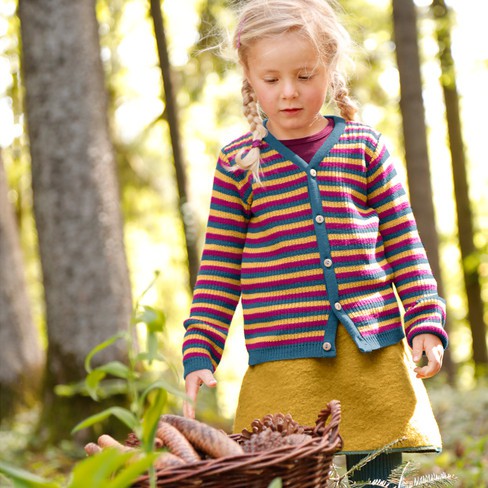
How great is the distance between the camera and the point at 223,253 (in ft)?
9.45

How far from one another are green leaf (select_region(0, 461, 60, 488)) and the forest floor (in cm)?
357

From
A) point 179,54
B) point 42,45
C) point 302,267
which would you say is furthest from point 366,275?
point 179,54

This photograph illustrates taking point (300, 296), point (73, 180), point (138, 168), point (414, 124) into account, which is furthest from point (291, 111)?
point (138, 168)

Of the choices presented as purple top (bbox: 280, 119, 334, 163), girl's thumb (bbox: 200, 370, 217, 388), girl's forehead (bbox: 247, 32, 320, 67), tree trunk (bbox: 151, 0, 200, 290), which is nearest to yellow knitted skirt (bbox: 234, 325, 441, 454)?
girl's thumb (bbox: 200, 370, 217, 388)

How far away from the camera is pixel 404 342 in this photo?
2.84m

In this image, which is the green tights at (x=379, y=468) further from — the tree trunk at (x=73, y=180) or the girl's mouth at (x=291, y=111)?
the tree trunk at (x=73, y=180)

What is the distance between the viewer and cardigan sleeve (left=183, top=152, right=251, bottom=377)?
2.83 metres

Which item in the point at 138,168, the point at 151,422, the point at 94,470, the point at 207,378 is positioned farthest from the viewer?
the point at 138,168

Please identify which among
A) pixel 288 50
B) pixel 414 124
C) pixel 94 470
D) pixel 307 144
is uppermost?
pixel 414 124

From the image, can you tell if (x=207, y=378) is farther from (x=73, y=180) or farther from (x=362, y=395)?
(x=73, y=180)

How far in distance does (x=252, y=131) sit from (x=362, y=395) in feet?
3.04

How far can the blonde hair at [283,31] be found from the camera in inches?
107

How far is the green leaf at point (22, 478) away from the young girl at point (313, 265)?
3.76 feet

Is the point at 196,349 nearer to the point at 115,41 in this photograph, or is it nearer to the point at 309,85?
the point at 309,85
